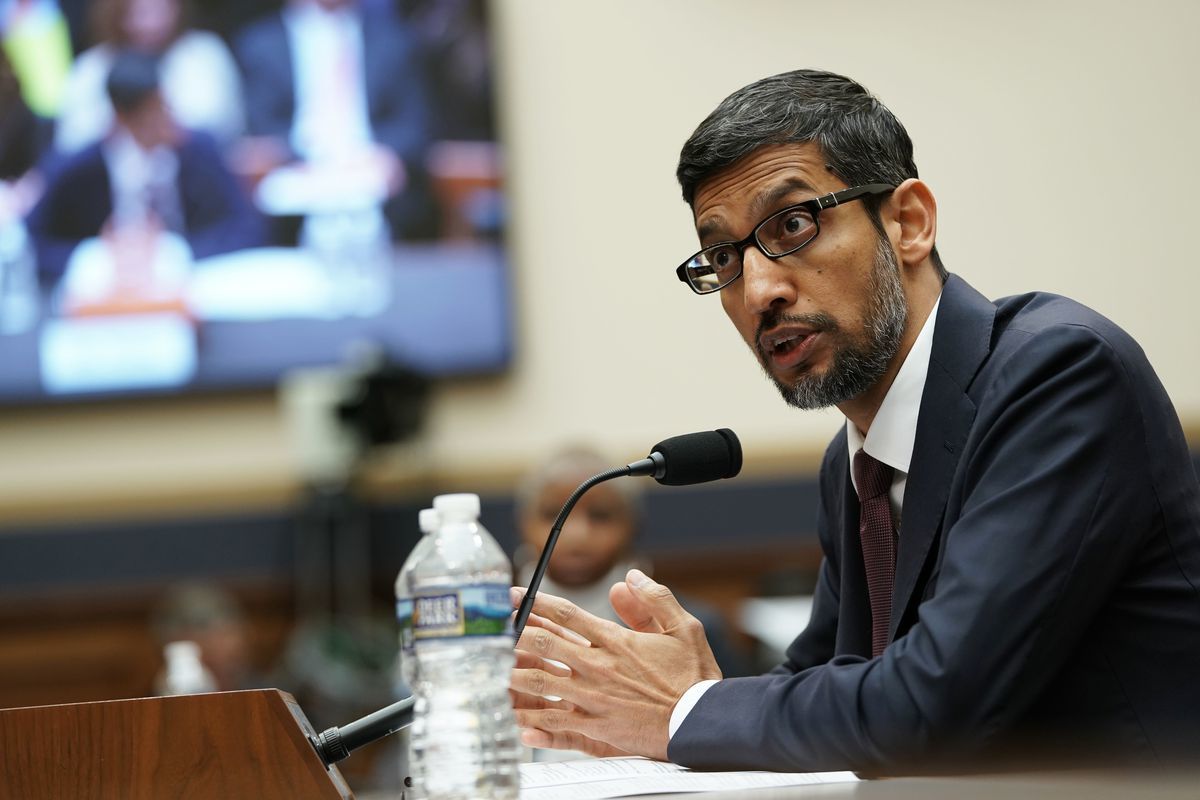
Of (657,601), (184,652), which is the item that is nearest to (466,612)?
(657,601)

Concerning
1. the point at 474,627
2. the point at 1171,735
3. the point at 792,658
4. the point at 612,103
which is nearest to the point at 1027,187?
the point at 612,103

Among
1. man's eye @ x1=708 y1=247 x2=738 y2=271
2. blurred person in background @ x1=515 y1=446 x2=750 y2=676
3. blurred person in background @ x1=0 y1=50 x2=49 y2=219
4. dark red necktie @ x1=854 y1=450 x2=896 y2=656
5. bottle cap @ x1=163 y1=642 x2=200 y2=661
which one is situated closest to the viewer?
dark red necktie @ x1=854 y1=450 x2=896 y2=656

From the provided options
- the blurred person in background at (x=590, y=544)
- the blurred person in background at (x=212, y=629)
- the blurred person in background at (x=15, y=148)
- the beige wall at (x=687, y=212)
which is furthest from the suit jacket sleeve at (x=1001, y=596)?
the blurred person in background at (x=15, y=148)

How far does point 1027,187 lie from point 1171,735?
426 cm

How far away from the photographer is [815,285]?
177 centimetres

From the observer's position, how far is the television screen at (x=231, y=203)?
17.6 feet

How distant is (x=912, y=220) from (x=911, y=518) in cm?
44

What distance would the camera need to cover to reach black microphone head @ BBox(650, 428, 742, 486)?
5.22ft

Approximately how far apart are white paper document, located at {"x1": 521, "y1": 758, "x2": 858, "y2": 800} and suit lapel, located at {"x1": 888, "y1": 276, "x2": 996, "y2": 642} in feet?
0.87

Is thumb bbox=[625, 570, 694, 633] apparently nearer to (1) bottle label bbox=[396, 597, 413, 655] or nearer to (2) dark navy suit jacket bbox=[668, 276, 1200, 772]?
(2) dark navy suit jacket bbox=[668, 276, 1200, 772]

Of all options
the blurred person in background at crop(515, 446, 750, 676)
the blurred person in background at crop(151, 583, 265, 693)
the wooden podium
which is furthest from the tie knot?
the blurred person in background at crop(151, 583, 265, 693)

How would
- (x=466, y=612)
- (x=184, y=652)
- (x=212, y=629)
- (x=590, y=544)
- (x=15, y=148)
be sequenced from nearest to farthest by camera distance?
(x=466, y=612), (x=590, y=544), (x=184, y=652), (x=212, y=629), (x=15, y=148)

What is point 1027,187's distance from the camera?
5.42 m

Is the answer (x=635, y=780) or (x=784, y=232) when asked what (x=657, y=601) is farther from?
(x=784, y=232)
